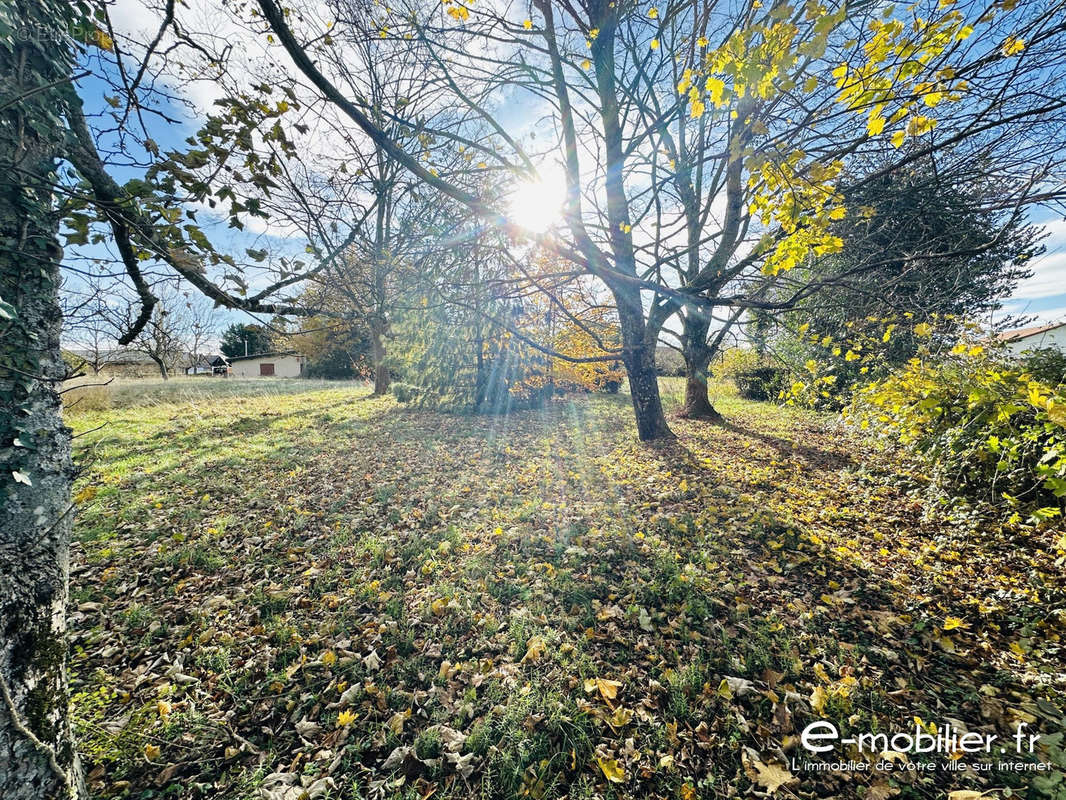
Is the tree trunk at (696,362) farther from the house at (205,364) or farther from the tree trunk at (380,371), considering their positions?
the house at (205,364)

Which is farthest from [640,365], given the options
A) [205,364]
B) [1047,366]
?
[205,364]

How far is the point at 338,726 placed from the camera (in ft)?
6.90

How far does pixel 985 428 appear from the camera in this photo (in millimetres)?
3670

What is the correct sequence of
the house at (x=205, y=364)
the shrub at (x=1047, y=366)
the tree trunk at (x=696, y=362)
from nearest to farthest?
the shrub at (x=1047, y=366), the tree trunk at (x=696, y=362), the house at (x=205, y=364)

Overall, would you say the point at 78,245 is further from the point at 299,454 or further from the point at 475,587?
the point at 299,454

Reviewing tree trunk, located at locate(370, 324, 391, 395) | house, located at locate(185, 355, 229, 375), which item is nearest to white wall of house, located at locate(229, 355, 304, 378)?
house, located at locate(185, 355, 229, 375)

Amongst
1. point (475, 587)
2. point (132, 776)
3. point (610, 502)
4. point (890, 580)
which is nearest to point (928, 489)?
point (890, 580)

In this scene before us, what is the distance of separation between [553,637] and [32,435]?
2956 mm

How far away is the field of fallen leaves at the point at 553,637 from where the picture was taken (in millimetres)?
1872

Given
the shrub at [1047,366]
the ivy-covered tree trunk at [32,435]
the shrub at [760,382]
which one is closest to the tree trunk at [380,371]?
the ivy-covered tree trunk at [32,435]

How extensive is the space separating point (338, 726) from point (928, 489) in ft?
18.6

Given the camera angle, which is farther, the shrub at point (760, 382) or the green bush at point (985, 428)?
the shrub at point (760, 382)

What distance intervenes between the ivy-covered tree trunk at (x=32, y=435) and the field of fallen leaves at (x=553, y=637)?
224mm

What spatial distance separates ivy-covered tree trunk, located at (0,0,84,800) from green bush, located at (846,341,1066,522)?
5202 mm
